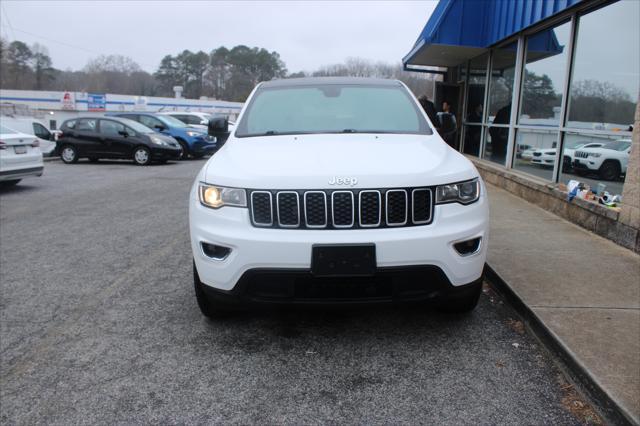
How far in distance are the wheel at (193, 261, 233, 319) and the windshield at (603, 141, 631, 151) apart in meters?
4.90

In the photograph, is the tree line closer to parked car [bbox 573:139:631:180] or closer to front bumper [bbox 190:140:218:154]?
front bumper [bbox 190:140:218:154]

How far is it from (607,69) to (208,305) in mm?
5937

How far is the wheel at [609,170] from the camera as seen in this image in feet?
19.4

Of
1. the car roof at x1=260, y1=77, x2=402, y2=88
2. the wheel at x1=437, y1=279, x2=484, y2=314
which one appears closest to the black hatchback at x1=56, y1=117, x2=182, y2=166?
the car roof at x1=260, y1=77, x2=402, y2=88

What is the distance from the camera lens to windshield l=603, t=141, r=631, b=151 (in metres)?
5.74

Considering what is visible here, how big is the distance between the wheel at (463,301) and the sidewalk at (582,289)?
0.43m

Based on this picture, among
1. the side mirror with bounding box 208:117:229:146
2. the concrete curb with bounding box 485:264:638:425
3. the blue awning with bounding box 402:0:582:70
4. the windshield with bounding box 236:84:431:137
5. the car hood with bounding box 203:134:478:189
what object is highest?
the blue awning with bounding box 402:0:582:70

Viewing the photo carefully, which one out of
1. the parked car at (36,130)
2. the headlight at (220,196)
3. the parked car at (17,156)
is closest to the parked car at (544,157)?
the headlight at (220,196)

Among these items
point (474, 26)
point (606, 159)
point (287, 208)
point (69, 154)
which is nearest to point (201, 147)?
point (69, 154)

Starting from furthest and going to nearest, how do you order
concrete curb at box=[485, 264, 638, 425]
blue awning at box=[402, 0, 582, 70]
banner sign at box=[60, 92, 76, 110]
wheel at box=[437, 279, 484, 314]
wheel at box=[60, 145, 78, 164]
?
1. banner sign at box=[60, 92, 76, 110]
2. wheel at box=[60, 145, 78, 164]
3. blue awning at box=[402, 0, 582, 70]
4. wheel at box=[437, 279, 484, 314]
5. concrete curb at box=[485, 264, 638, 425]

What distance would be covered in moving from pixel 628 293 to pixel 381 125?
2307 mm

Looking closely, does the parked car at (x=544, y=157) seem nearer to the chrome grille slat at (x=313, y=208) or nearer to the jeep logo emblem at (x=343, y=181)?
the jeep logo emblem at (x=343, y=181)

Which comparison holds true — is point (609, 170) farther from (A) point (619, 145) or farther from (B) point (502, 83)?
(B) point (502, 83)

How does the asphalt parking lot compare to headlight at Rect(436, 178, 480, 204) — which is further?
headlight at Rect(436, 178, 480, 204)
